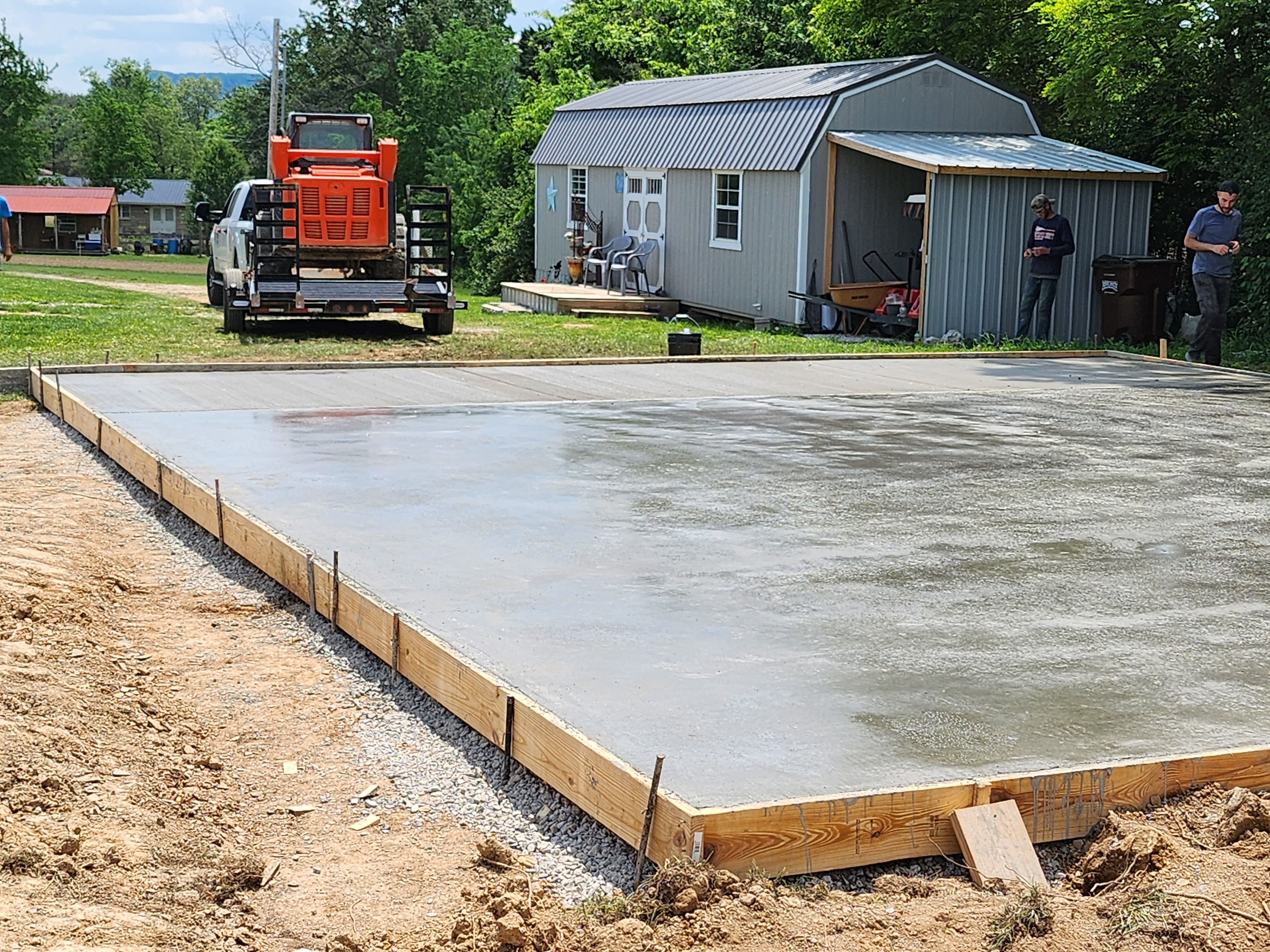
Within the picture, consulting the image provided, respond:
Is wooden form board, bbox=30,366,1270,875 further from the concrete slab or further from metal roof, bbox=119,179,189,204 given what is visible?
metal roof, bbox=119,179,189,204

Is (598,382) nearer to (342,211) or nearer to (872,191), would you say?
(342,211)

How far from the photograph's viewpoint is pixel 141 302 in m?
23.0

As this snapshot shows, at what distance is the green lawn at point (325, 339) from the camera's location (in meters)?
15.1

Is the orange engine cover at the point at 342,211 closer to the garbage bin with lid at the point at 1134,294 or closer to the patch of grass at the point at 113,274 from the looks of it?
the garbage bin with lid at the point at 1134,294

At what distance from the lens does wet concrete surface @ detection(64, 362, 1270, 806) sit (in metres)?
4.51

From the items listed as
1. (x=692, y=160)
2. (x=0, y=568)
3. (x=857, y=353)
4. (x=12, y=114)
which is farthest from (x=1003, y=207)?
(x=12, y=114)

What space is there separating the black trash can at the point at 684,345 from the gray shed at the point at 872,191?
4.11 m

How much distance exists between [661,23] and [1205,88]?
16.4 metres

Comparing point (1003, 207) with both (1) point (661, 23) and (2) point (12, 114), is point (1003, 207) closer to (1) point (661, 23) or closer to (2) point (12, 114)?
(1) point (661, 23)

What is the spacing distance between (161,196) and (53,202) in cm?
1704

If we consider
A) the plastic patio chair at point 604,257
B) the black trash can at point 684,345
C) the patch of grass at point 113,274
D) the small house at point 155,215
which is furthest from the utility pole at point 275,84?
the small house at point 155,215

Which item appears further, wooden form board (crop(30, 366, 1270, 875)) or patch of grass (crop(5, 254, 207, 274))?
patch of grass (crop(5, 254, 207, 274))

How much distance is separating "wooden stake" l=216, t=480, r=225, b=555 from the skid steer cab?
33.0ft

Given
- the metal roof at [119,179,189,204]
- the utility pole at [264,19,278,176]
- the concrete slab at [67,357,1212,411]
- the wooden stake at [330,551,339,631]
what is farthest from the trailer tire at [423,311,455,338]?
the metal roof at [119,179,189,204]
